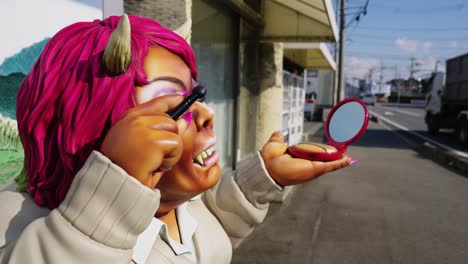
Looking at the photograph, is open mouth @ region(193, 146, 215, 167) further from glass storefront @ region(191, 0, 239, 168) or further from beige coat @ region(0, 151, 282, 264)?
glass storefront @ region(191, 0, 239, 168)

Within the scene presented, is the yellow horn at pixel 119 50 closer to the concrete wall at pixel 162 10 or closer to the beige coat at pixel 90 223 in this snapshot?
the beige coat at pixel 90 223

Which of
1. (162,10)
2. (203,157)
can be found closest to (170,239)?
(203,157)

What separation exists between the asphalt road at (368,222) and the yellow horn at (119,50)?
2945mm

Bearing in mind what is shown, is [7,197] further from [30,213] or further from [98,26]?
[98,26]

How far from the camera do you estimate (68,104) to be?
2.99ft

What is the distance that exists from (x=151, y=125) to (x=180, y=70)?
0.99ft

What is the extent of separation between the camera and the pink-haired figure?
78 centimetres

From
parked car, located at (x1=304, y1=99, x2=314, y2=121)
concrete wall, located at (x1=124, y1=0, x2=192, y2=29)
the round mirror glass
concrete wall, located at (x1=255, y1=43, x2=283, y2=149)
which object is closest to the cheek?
the round mirror glass

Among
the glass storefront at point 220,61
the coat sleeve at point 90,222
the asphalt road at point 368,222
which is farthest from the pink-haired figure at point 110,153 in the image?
the glass storefront at point 220,61

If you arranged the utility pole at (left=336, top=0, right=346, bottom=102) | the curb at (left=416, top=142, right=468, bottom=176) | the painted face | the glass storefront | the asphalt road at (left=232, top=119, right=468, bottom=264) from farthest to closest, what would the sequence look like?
1. the utility pole at (left=336, top=0, right=346, bottom=102)
2. the curb at (left=416, top=142, right=468, bottom=176)
3. the glass storefront
4. the asphalt road at (left=232, top=119, right=468, bottom=264)
5. the painted face

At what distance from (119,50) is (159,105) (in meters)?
0.15

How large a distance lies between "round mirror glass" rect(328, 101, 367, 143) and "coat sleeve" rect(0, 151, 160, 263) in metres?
0.78

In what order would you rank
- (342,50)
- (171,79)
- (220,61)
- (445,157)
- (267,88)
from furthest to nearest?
(342,50) → (445,157) → (267,88) → (220,61) → (171,79)

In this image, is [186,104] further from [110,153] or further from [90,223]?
[90,223]
